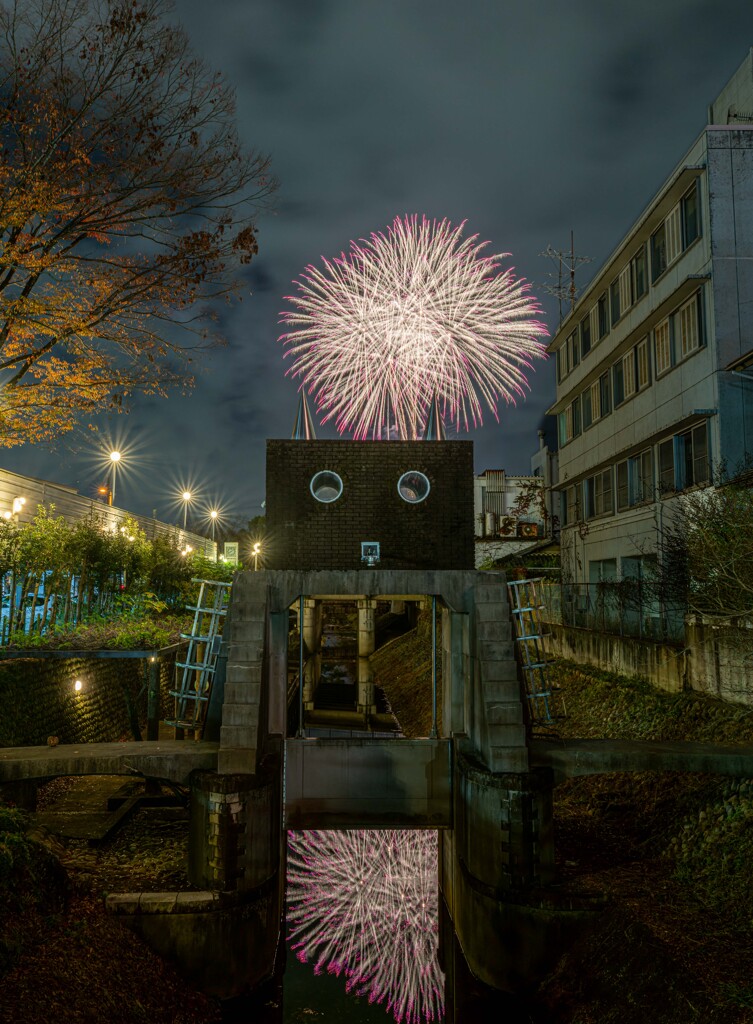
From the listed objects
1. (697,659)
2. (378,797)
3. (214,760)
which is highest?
(697,659)

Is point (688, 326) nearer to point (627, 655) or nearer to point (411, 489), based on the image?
point (627, 655)

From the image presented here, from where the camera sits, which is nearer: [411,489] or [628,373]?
[411,489]

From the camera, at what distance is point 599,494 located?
3066 centimetres

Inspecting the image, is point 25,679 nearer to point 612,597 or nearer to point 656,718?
point 656,718

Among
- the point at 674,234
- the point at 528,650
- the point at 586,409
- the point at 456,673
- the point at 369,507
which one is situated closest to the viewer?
the point at 528,650

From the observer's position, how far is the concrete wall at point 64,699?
1471 centimetres

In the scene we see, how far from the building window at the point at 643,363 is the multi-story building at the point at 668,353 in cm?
5

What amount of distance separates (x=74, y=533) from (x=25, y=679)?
27.2 feet

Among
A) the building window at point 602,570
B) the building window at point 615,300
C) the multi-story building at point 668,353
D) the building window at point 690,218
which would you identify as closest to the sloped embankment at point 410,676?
the building window at point 602,570

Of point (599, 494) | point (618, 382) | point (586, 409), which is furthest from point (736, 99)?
point (599, 494)

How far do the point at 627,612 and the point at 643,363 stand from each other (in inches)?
431

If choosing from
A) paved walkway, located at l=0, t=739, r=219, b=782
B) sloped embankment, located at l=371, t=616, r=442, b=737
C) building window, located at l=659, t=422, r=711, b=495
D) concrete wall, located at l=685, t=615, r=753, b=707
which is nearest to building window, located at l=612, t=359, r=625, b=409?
building window, located at l=659, t=422, r=711, b=495

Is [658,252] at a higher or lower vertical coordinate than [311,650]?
higher

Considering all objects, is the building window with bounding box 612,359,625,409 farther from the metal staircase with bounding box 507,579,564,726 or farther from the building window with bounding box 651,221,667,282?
the metal staircase with bounding box 507,579,564,726
